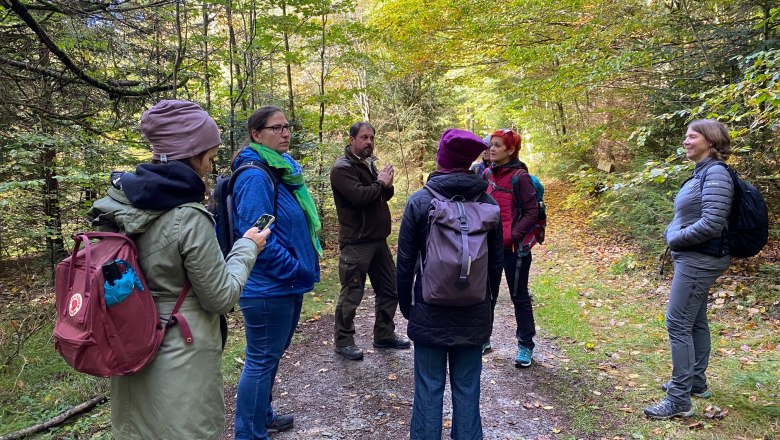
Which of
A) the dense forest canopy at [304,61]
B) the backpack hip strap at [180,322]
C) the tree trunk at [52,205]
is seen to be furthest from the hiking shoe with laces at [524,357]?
the tree trunk at [52,205]

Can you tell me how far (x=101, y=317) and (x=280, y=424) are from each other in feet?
6.92

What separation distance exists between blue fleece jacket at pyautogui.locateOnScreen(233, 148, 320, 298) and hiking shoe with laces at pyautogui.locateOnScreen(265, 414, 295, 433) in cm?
118

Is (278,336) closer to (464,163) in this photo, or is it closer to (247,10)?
(464,163)

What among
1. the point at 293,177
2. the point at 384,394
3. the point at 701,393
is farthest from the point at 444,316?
the point at 701,393

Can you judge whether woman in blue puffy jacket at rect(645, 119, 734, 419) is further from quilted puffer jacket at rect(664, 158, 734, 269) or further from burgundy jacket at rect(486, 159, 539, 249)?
burgundy jacket at rect(486, 159, 539, 249)

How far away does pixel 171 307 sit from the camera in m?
1.91

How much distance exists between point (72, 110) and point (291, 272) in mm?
6182

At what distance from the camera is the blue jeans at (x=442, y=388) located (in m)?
2.75

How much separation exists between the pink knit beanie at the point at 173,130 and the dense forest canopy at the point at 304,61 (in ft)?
12.8

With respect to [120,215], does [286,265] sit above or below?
below

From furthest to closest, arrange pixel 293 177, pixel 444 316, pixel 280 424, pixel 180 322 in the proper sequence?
pixel 280 424 < pixel 293 177 < pixel 444 316 < pixel 180 322

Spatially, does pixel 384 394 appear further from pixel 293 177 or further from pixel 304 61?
pixel 304 61

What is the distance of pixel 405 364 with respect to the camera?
451 cm

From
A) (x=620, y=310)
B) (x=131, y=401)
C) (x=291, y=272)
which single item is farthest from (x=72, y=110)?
(x=620, y=310)
